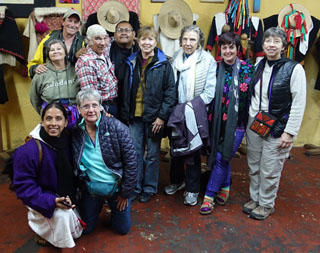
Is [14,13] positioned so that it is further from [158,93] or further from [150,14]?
[158,93]

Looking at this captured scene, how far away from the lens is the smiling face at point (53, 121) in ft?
7.32

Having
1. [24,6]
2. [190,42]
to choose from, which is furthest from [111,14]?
[190,42]

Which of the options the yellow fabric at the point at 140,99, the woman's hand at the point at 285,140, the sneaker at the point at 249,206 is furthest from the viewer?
the sneaker at the point at 249,206

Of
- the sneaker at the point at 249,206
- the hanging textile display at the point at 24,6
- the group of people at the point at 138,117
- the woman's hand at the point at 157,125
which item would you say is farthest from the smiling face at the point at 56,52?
the sneaker at the point at 249,206

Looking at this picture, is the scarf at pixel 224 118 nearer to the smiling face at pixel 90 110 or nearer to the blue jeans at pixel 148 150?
the blue jeans at pixel 148 150

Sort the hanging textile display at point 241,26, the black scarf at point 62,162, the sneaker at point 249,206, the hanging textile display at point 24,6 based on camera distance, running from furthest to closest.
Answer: the hanging textile display at point 241,26, the hanging textile display at point 24,6, the sneaker at point 249,206, the black scarf at point 62,162

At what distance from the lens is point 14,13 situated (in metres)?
3.96

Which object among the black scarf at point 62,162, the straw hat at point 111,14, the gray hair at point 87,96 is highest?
the straw hat at point 111,14

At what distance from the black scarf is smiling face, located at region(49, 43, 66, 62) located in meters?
0.74

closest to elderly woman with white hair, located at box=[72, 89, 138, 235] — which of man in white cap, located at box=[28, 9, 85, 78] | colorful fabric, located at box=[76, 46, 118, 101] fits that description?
colorful fabric, located at box=[76, 46, 118, 101]

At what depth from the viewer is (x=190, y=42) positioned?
283 centimetres

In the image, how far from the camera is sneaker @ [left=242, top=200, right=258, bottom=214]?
3.04 m

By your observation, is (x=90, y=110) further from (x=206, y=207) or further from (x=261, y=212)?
(x=261, y=212)

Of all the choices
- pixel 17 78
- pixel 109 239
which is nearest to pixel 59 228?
pixel 109 239
